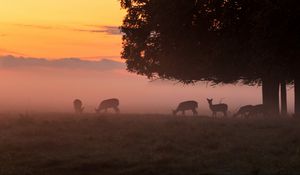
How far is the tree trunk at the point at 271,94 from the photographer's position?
38562 mm

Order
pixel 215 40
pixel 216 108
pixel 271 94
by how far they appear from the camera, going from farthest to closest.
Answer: pixel 216 108
pixel 271 94
pixel 215 40

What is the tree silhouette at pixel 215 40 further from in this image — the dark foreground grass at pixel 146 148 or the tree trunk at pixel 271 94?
the dark foreground grass at pixel 146 148

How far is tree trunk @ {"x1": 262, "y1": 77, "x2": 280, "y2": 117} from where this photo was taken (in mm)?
38562

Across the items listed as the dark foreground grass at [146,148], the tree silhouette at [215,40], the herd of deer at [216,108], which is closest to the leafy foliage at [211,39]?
the tree silhouette at [215,40]

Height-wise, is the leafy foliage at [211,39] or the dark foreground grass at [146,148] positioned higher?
the leafy foliage at [211,39]

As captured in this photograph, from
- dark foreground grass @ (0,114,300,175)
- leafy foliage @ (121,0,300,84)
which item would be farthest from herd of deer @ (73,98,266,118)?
dark foreground grass @ (0,114,300,175)

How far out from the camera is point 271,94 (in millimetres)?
38969

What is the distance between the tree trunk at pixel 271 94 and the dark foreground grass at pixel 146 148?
37.3 ft

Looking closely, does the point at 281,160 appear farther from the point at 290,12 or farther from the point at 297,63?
the point at 297,63

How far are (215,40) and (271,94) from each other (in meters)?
7.58

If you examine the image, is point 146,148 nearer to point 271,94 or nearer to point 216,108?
point 271,94

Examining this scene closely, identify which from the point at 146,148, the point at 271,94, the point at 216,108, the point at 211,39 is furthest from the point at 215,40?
the point at 146,148

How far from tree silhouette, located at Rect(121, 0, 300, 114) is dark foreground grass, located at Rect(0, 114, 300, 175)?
15.4 feet

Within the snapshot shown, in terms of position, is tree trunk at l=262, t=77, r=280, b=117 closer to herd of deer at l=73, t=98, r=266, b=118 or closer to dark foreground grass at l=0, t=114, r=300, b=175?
herd of deer at l=73, t=98, r=266, b=118
